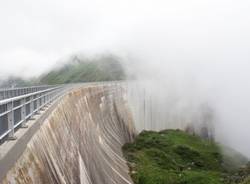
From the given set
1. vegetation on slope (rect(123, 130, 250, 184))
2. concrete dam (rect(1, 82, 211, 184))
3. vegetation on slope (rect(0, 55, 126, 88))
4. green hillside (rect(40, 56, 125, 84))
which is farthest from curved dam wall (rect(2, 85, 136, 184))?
green hillside (rect(40, 56, 125, 84))

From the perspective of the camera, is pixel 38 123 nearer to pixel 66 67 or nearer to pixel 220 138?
pixel 220 138

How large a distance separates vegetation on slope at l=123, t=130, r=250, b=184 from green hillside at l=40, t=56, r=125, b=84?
61950 millimetres

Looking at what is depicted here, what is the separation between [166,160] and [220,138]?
5895cm

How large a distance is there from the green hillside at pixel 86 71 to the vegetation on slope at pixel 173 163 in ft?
Result: 203

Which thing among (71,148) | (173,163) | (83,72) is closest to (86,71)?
(83,72)

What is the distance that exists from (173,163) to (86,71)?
11077cm

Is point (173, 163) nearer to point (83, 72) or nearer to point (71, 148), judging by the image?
point (71, 148)

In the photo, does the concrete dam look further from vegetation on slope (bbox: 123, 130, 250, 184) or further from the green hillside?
the green hillside

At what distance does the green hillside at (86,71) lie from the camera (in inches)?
5812

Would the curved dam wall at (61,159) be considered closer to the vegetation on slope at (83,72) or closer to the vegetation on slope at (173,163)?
the vegetation on slope at (173,163)

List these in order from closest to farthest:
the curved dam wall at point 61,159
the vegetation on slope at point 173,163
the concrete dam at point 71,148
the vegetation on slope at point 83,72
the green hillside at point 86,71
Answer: the curved dam wall at point 61,159 < the concrete dam at point 71,148 < the vegetation on slope at point 173,163 < the vegetation on slope at point 83,72 < the green hillside at point 86,71

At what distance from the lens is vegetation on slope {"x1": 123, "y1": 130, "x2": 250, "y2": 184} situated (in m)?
44.9

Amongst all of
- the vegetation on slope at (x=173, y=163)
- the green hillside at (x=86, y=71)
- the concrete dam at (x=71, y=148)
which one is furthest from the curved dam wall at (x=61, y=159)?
the green hillside at (x=86, y=71)

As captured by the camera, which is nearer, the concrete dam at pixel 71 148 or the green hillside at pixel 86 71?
the concrete dam at pixel 71 148
